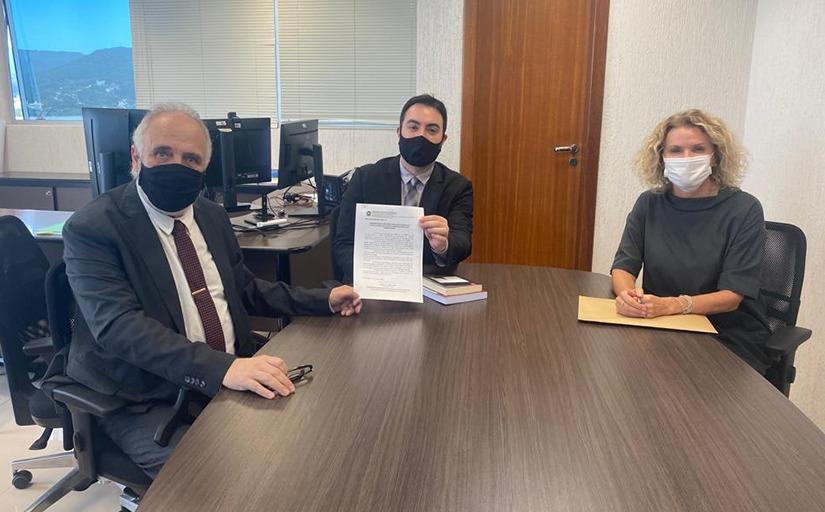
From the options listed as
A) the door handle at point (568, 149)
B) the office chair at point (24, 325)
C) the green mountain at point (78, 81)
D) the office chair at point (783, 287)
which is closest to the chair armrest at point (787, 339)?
the office chair at point (783, 287)

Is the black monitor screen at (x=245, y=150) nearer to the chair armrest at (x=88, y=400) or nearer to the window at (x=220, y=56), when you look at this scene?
the window at (x=220, y=56)

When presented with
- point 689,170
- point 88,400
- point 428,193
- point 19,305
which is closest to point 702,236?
point 689,170

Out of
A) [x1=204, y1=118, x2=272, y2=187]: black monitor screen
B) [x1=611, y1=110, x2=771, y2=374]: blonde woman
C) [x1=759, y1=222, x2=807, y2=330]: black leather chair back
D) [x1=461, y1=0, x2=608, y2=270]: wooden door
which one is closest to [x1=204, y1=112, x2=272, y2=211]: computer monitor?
[x1=204, y1=118, x2=272, y2=187]: black monitor screen

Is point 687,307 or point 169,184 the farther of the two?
point 687,307

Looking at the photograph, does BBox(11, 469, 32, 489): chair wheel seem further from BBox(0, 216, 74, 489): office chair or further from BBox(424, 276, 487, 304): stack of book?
BBox(424, 276, 487, 304): stack of book

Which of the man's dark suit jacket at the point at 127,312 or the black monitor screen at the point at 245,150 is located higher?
the black monitor screen at the point at 245,150

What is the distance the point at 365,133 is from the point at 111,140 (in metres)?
2.08

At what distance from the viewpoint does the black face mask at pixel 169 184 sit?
5.10ft

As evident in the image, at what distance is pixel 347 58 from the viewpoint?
4516 mm

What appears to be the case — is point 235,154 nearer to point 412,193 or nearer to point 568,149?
point 412,193

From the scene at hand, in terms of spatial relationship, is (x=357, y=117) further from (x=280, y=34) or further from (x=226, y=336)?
(x=226, y=336)

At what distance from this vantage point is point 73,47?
502 centimetres

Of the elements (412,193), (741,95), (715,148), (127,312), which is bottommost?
(127,312)

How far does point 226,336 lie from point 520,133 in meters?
2.67
